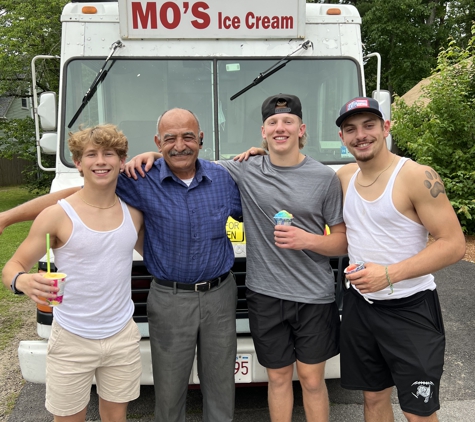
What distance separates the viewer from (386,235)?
225cm

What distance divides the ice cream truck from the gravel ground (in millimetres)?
1777

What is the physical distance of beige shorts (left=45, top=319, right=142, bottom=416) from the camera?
2211mm

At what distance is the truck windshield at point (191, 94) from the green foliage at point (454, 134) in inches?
230

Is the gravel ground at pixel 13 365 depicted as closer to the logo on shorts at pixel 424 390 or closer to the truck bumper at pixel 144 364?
the truck bumper at pixel 144 364

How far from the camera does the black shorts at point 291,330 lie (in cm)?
251

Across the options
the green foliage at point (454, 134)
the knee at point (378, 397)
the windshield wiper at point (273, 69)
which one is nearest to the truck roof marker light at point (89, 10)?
the windshield wiper at point (273, 69)

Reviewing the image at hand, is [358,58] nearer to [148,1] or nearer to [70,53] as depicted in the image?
[148,1]

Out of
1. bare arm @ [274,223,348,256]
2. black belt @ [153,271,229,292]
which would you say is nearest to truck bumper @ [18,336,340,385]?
black belt @ [153,271,229,292]

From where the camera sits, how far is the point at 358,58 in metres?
3.77

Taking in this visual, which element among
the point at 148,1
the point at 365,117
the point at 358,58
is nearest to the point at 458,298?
the point at 358,58

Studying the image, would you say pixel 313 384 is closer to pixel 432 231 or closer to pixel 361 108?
pixel 432 231

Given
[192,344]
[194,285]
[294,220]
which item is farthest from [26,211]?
[294,220]

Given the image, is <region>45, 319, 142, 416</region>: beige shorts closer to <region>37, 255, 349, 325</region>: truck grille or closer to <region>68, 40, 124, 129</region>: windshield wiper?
<region>37, 255, 349, 325</region>: truck grille

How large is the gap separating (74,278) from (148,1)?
2340 millimetres
